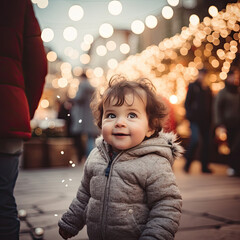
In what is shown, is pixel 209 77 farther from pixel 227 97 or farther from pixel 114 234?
pixel 114 234

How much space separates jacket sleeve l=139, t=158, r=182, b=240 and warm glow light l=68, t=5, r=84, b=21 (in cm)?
535

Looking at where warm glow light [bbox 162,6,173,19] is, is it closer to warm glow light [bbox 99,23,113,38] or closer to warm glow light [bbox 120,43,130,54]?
warm glow light [bbox 99,23,113,38]

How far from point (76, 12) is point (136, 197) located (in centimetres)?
550

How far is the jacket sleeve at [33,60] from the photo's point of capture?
6.33ft

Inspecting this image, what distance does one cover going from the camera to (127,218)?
5.23ft


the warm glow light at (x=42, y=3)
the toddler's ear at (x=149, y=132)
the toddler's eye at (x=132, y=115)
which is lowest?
the toddler's ear at (x=149, y=132)

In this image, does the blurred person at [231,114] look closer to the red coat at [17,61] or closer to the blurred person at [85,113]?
the blurred person at [85,113]

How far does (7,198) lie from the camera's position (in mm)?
1801

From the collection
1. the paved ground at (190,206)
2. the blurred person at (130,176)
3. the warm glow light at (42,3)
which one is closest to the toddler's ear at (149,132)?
the blurred person at (130,176)

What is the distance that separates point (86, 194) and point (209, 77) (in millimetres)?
9293

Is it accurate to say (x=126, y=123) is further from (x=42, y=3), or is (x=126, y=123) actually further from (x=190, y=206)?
(x=42, y=3)

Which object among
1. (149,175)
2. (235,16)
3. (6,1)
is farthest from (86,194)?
(235,16)

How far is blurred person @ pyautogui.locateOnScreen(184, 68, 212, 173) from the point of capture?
662 centimetres

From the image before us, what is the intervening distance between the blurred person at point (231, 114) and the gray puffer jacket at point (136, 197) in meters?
4.65
